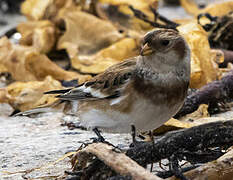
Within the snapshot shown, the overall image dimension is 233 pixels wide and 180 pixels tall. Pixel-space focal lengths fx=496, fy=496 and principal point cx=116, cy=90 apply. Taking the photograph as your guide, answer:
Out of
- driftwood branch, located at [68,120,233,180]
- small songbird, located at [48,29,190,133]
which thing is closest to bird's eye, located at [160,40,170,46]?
small songbird, located at [48,29,190,133]

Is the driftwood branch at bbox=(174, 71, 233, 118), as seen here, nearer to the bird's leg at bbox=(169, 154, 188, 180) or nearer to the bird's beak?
the bird's beak

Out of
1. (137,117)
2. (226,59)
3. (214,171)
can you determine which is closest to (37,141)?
(137,117)

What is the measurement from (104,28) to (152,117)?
2.51 meters

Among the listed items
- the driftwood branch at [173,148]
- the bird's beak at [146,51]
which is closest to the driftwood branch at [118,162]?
the driftwood branch at [173,148]

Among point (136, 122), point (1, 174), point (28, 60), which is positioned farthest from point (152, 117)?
point (28, 60)

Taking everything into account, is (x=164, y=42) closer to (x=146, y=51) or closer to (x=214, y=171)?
(x=146, y=51)

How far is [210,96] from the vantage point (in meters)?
2.84

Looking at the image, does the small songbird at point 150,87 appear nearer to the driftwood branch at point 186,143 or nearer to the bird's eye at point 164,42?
the bird's eye at point 164,42

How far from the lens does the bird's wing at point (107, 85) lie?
222 centimetres

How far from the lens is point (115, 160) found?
154 cm

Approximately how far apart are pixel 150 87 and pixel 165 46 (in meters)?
0.19

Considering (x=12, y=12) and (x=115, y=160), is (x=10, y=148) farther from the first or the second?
(x=12, y=12)

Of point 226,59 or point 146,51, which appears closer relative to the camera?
point 146,51

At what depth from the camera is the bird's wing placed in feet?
7.29
